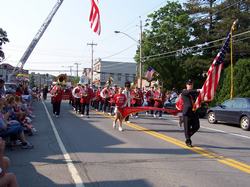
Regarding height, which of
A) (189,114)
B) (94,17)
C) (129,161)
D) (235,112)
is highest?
(94,17)

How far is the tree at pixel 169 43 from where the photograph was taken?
31.9m

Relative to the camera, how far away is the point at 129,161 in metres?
5.79

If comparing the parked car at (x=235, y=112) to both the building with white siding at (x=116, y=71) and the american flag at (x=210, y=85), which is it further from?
the building with white siding at (x=116, y=71)

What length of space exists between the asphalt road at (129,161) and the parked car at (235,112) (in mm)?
3065

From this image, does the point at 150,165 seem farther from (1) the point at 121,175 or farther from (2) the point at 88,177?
(2) the point at 88,177

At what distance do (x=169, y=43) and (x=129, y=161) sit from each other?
28756 millimetres

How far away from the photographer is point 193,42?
3173cm

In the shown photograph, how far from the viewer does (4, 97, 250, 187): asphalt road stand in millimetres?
4609

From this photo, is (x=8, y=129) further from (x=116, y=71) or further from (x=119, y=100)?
A: (x=116, y=71)

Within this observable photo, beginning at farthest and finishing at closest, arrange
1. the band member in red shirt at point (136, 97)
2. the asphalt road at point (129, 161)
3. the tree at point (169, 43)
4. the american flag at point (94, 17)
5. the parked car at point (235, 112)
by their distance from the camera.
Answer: the tree at point (169, 43)
the band member in red shirt at point (136, 97)
the american flag at point (94, 17)
the parked car at point (235, 112)
the asphalt road at point (129, 161)

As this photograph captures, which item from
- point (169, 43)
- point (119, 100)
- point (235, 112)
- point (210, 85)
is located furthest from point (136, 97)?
point (169, 43)

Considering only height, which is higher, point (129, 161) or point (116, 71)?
point (116, 71)

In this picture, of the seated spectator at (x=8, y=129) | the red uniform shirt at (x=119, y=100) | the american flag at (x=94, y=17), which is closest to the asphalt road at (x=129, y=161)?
the seated spectator at (x=8, y=129)

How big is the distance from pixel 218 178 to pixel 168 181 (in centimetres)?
106
